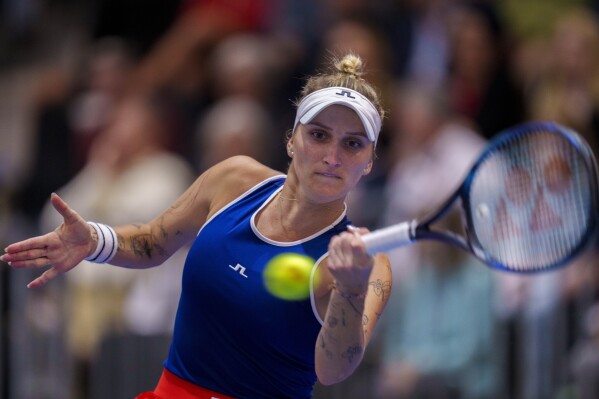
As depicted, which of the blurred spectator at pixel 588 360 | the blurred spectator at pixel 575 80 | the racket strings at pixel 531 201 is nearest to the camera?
the racket strings at pixel 531 201

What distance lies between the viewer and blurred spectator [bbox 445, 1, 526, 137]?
932 centimetres

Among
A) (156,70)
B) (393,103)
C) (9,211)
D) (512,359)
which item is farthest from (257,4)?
(512,359)

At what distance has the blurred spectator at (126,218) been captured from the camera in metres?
9.01

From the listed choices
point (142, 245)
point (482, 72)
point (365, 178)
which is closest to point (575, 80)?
point (482, 72)

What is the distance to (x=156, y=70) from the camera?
11695 millimetres

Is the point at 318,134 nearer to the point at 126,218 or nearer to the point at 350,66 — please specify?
the point at 350,66

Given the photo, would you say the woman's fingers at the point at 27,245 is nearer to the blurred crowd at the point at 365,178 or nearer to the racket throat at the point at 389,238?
the racket throat at the point at 389,238

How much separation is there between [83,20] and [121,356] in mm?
6291

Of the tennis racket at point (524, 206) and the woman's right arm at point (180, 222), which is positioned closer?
the tennis racket at point (524, 206)

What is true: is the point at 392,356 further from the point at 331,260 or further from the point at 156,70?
the point at 156,70

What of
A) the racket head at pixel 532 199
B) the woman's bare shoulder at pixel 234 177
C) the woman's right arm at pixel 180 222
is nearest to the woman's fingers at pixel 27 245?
the woman's right arm at pixel 180 222

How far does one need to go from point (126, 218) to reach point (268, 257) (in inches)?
160

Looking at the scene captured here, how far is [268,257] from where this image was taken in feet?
16.7

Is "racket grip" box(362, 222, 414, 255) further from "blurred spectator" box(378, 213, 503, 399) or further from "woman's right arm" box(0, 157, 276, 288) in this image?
"blurred spectator" box(378, 213, 503, 399)
